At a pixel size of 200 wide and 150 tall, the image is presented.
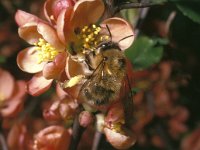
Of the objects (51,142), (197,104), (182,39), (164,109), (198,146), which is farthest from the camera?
(164,109)

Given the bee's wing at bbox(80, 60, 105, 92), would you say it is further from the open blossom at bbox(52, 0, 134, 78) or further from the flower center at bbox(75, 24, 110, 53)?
the flower center at bbox(75, 24, 110, 53)

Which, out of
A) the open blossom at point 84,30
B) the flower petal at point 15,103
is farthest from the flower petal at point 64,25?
the flower petal at point 15,103

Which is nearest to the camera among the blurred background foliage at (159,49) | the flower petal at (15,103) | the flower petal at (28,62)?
the flower petal at (28,62)

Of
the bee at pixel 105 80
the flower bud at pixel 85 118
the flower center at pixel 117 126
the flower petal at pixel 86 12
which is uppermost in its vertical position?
the flower petal at pixel 86 12

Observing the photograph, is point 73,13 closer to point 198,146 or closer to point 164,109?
point 198,146

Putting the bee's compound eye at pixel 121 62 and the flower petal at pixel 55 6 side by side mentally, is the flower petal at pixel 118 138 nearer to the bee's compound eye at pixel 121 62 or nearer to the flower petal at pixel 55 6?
the bee's compound eye at pixel 121 62

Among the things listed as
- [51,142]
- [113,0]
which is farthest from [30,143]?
[113,0]
